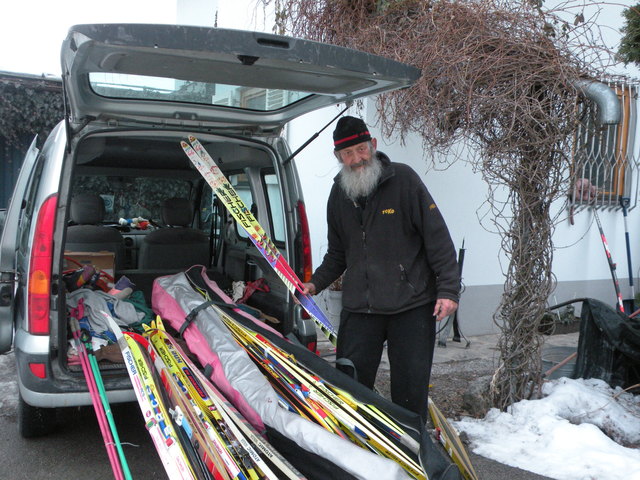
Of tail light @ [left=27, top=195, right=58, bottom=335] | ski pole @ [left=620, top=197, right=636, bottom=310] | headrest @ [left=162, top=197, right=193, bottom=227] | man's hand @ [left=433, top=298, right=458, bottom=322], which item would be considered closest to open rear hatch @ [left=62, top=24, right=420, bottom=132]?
tail light @ [left=27, top=195, right=58, bottom=335]

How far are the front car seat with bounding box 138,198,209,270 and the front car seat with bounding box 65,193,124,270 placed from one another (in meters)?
0.33

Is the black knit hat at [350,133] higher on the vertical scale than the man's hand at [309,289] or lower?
higher

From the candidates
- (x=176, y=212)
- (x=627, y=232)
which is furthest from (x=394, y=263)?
(x=627, y=232)

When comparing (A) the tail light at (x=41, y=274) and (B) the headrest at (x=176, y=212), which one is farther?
(B) the headrest at (x=176, y=212)

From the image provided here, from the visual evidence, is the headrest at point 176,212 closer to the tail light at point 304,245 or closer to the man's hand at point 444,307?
the tail light at point 304,245

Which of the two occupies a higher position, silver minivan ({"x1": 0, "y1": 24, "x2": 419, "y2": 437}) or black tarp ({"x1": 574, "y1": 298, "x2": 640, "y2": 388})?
silver minivan ({"x1": 0, "y1": 24, "x2": 419, "y2": 437})

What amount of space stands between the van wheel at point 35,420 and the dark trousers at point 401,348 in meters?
1.90

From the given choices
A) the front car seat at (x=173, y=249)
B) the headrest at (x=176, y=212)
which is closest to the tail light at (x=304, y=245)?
the front car seat at (x=173, y=249)

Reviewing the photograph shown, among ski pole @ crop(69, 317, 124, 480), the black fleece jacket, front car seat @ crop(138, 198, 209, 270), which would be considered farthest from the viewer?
front car seat @ crop(138, 198, 209, 270)

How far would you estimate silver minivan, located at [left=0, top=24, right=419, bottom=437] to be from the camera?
2557 mm

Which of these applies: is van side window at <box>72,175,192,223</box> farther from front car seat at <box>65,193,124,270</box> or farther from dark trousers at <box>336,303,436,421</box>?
dark trousers at <box>336,303,436,421</box>

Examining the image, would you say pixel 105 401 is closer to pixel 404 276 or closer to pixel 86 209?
pixel 404 276

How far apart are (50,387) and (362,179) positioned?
1.95 meters

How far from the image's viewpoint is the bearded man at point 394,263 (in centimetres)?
303
